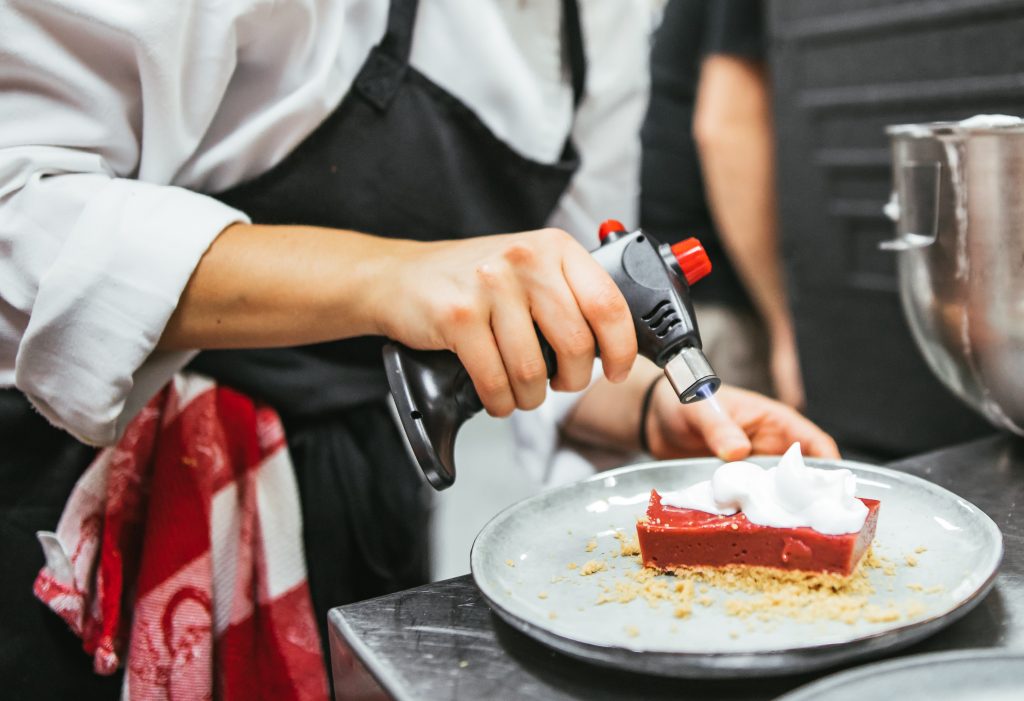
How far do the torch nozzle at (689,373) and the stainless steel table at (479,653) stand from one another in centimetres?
21

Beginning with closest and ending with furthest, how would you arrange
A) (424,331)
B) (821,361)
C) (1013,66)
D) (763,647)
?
(763,647) → (424,331) → (1013,66) → (821,361)

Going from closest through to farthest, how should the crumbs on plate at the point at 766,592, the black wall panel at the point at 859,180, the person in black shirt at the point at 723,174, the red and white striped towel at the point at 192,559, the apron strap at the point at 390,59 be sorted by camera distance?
the crumbs on plate at the point at 766,592 → the red and white striped towel at the point at 192,559 → the apron strap at the point at 390,59 → the black wall panel at the point at 859,180 → the person in black shirt at the point at 723,174

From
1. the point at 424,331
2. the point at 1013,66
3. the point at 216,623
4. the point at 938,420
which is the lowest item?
the point at 938,420

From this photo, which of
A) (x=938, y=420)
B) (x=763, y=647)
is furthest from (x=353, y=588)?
(x=938, y=420)

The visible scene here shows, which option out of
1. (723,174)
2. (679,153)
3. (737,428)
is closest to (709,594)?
(737,428)

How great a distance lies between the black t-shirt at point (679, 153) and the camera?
1.82 meters

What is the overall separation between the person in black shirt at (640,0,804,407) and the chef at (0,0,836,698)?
2.46ft

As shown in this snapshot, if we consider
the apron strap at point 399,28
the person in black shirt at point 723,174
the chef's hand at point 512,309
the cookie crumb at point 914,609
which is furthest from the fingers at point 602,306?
the person in black shirt at point 723,174

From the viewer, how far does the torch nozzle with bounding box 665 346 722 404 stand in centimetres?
68

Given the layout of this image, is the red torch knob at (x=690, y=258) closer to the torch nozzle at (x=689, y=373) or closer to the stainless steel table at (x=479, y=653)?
the torch nozzle at (x=689, y=373)

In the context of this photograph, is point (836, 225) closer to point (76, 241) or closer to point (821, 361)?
point (821, 361)

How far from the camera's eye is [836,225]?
153 cm

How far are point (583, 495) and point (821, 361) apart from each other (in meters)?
1.01

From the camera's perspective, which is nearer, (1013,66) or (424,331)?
(424,331)
